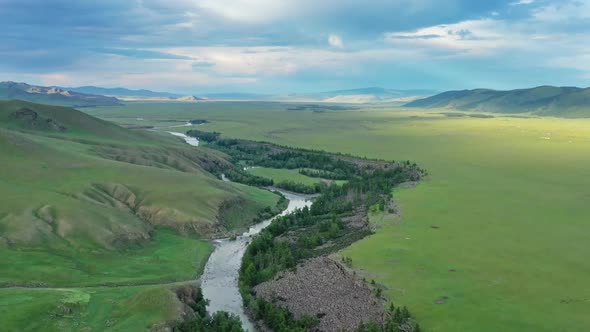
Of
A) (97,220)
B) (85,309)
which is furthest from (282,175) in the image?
(85,309)

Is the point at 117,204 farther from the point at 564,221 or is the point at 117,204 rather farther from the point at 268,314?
the point at 564,221

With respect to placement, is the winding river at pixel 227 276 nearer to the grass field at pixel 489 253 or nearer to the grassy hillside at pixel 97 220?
the grassy hillside at pixel 97 220

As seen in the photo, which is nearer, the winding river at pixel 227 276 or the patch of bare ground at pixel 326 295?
the patch of bare ground at pixel 326 295

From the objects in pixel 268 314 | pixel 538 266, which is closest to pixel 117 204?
pixel 268 314

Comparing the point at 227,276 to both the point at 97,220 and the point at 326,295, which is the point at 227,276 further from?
the point at 97,220

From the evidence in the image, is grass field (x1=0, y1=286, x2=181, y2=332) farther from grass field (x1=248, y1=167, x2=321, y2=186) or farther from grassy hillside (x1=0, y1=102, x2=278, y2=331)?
grass field (x1=248, y1=167, x2=321, y2=186)

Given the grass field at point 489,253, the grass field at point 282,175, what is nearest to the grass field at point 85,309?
the grass field at point 489,253
